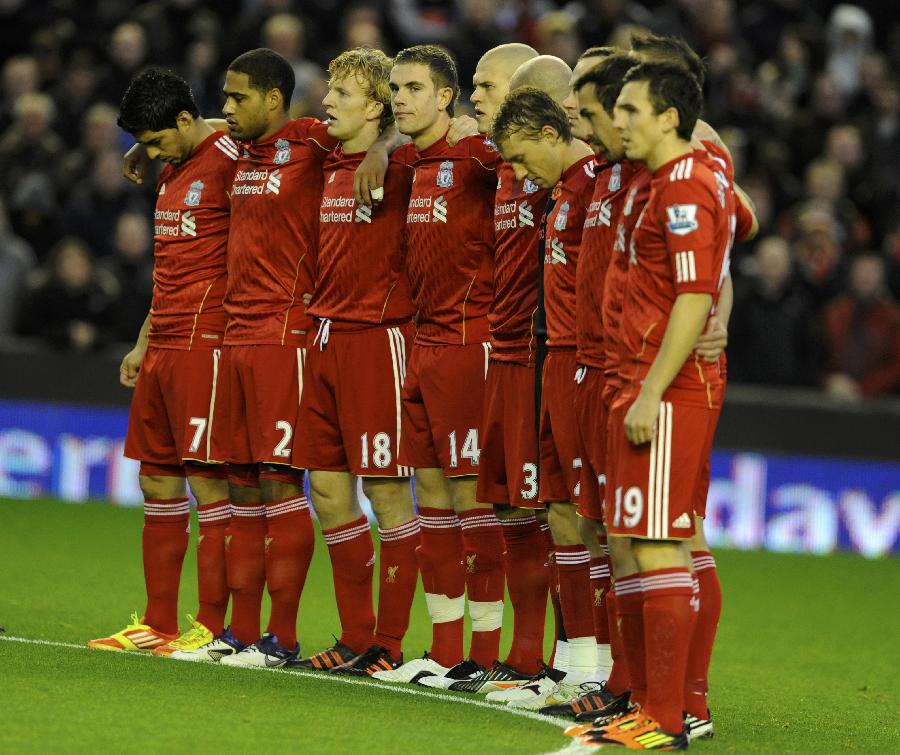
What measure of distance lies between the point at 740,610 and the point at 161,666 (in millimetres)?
4568

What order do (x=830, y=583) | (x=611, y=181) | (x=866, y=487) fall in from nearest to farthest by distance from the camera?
(x=611, y=181)
(x=830, y=583)
(x=866, y=487)

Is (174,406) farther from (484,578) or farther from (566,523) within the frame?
(566,523)

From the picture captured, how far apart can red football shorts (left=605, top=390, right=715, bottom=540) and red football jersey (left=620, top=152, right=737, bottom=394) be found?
126mm

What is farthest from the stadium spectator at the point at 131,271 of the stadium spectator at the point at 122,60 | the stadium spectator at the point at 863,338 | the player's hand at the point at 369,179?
the player's hand at the point at 369,179

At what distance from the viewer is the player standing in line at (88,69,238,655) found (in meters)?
8.16

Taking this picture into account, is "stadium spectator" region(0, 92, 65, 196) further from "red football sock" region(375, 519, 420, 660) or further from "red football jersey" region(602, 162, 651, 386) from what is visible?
"red football jersey" region(602, 162, 651, 386)

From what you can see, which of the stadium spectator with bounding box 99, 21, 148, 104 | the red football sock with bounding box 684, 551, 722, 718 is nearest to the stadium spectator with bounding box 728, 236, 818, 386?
the stadium spectator with bounding box 99, 21, 148, 104

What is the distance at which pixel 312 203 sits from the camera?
809cm

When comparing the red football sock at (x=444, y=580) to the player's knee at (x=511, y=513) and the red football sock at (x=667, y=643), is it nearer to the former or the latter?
the player's knee at (x=511, y=513)

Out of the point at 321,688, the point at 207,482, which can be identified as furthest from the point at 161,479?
the point at 321,688

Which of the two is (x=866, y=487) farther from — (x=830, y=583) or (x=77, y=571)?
(x=77, y=571)

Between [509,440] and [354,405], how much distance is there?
76 centimetres

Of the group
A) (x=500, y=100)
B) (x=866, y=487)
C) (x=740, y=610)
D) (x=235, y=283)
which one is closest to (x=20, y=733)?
(x=235, y=283)

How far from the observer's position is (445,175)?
25.5ft
